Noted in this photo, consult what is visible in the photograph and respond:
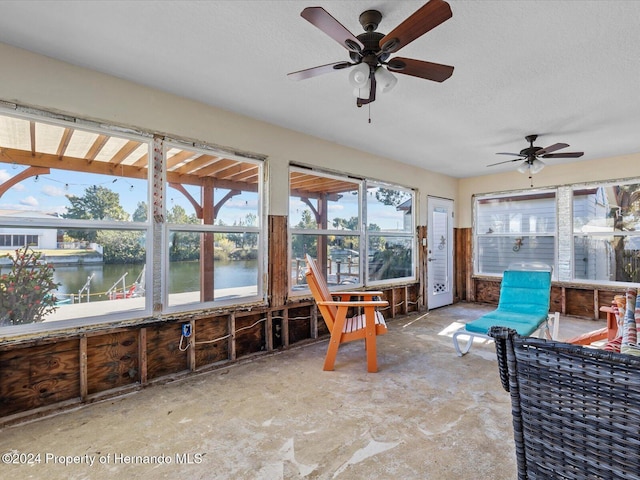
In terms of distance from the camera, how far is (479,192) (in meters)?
Result: 6.68

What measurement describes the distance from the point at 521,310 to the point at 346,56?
11.3ft

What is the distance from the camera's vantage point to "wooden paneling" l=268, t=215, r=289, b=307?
379 cm

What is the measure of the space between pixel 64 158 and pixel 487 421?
373cm

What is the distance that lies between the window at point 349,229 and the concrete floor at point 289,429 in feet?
5.24

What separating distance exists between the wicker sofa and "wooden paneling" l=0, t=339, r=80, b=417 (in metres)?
2.99

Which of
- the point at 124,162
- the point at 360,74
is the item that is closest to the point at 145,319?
the point at 124,162

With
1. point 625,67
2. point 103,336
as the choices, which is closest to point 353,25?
point 625,67

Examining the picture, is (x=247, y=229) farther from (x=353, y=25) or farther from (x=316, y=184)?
(x=353, y=25)

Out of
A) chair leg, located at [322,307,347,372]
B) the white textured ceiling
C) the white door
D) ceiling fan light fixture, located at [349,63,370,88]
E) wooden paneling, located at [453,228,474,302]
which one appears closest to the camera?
the white textured ceiling

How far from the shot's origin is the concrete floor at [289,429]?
1.81 metres

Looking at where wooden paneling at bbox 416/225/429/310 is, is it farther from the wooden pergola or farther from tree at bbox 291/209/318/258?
the wooden pergola

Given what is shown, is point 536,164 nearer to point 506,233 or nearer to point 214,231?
point 506,233

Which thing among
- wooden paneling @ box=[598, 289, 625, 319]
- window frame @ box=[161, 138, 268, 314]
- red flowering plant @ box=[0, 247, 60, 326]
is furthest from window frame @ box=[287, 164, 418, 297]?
wooden paneling @ box=[598, 289, 625, 319]

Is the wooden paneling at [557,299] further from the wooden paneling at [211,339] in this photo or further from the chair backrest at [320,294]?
the wooden paneling at [211,339]
